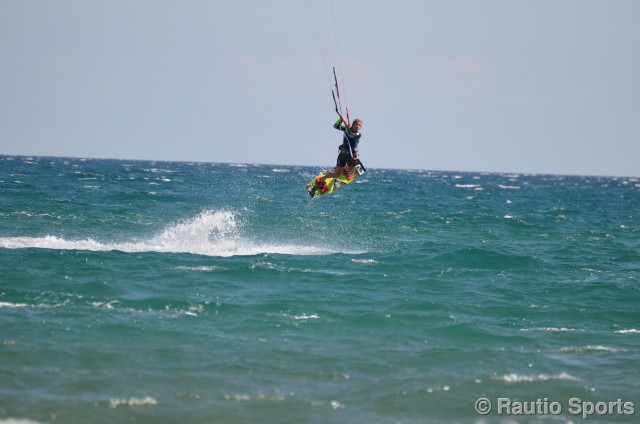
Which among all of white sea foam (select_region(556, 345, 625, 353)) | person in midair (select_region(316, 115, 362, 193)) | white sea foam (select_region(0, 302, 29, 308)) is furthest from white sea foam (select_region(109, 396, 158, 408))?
person in midair (select_region(316, 115, 362, 193))

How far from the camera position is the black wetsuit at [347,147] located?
698 inches

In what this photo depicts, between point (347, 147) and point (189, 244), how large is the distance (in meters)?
9.56

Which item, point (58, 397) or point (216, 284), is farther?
point (216, 284)

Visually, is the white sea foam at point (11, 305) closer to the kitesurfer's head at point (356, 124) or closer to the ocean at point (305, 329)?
the ocean at point (305, 329)

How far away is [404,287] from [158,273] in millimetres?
6630

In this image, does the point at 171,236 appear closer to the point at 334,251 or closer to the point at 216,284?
the point at 334,251

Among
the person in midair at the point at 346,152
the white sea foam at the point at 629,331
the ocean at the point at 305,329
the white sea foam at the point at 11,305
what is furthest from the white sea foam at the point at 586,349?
the white sea foam at the point at 11,305

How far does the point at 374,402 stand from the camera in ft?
32.8

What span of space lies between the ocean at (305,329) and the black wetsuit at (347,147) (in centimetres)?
328

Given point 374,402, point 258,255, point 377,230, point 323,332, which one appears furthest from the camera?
point 377,230

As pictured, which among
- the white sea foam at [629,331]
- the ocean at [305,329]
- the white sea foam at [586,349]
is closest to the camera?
the ocean at [305,329]

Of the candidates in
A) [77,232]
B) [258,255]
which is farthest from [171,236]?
[258,255]

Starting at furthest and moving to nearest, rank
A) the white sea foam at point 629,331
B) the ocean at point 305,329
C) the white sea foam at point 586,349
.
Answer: the white sea foam at point 629,331 → the white sea foam at point 586,349 → the ocean at point 305,329

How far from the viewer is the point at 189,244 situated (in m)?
25.5
